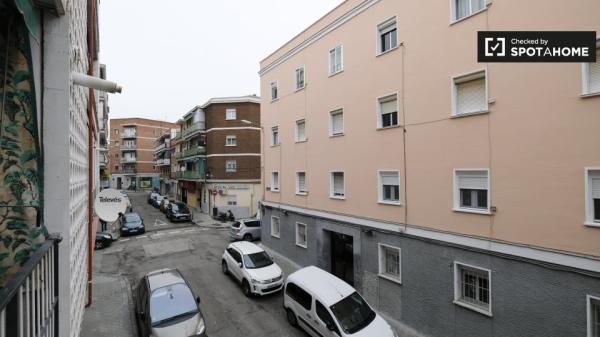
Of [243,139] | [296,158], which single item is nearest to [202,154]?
[243,139]

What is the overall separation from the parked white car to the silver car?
5924mm

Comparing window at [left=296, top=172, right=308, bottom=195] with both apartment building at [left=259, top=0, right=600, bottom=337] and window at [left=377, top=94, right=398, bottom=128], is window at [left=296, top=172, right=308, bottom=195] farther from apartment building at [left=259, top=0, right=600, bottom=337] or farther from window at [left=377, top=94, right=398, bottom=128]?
window at [left=377, top=94, right=398, bottom=128]

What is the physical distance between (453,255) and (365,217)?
3.28 m

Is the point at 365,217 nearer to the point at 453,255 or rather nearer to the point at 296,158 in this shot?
the point at 453,255

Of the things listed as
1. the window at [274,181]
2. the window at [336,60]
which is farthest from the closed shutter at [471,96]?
the window at [274,181]

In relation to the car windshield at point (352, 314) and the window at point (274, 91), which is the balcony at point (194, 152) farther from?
the car windshield at point (352, 314)

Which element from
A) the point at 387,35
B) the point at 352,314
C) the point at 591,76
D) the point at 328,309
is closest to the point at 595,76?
the point at 591,76

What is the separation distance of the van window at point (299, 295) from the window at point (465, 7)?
345 inches

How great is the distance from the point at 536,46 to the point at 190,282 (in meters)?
13.7

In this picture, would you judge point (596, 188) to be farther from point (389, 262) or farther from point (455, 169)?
point (389, 262)

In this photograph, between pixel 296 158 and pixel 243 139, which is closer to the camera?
pixel 296 158

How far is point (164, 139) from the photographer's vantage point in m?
48.8

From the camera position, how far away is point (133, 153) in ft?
203

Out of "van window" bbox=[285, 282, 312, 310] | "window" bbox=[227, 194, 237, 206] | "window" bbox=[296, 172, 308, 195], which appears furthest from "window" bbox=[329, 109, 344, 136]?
"window" bbox=[227, 194, 237, 206]
